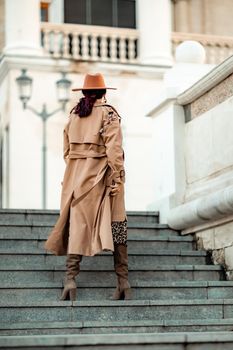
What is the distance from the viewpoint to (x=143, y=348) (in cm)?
750

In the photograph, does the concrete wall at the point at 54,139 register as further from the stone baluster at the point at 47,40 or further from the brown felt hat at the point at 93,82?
the brown felt hat at the point at 93,82

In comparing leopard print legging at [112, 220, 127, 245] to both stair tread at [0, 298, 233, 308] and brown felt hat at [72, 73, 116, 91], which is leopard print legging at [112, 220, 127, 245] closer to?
stair tread at [0, 298, 233, 308]

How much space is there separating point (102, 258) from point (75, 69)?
13824 millimetres

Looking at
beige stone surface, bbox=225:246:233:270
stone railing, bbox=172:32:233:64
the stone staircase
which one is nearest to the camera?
the stone staircase

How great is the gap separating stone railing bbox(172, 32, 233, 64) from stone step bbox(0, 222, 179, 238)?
1365 cm

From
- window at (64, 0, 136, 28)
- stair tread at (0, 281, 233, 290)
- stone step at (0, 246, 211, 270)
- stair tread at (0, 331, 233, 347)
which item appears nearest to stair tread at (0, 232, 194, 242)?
stone step at (0, 246, 211, 270)

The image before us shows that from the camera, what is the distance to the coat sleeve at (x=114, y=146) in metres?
9.45

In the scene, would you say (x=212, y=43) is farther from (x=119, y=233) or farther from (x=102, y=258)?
(x=119, y=233)

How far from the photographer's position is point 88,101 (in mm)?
9703

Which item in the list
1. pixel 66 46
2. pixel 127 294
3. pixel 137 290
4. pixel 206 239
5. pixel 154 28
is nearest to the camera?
pixel 127 294

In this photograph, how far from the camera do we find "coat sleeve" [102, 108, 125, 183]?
945cm

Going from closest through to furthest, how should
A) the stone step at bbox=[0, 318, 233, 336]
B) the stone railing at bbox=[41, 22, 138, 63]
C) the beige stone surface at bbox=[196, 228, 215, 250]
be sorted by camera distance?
the stone step at bbox=[0, 318, 233, 336] < the beige stone surface at bbox=[196, 228, 215, 250] < the stone railing at bbox=[41, 22, 138, 63]

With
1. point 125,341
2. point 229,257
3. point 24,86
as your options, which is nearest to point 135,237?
point 229,257

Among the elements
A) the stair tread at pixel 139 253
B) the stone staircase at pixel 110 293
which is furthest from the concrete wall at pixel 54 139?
the stair tread at pixel 139 253
